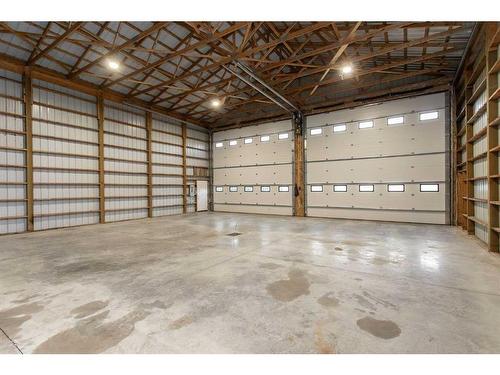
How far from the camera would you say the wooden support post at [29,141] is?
10.2m

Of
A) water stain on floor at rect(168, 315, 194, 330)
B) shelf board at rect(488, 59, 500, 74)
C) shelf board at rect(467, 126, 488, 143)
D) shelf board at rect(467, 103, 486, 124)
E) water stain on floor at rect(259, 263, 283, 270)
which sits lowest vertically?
water stain on floor at rect(259, 263, 283, 270)

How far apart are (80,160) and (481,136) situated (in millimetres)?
16049

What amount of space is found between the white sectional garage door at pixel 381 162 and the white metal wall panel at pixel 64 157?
1191 centimetres

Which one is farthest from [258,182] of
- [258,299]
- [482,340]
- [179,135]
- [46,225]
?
[482,340]

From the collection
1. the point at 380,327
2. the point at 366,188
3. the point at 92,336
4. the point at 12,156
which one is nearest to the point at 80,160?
the point at 12,156

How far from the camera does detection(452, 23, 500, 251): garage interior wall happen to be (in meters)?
6.07

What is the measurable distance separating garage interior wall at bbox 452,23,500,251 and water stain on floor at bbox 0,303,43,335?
9464 mm

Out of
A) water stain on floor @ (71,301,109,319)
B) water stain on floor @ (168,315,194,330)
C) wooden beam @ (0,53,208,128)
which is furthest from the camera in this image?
wooden beam @ (0,53,208,128)

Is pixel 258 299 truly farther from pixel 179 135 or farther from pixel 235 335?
pixel 179 135

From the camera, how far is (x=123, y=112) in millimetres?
14023

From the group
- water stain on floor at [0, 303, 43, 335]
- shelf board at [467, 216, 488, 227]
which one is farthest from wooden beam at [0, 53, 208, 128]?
shelf board at [467, 216, 488, 227]

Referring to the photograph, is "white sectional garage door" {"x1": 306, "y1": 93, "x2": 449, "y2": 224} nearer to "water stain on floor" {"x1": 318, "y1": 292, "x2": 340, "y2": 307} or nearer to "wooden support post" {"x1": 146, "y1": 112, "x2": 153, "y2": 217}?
"wooden support post" {"x1": 146, "y1": 112, "x2": 153, "y2": 217}

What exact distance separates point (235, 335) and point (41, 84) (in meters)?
13.7

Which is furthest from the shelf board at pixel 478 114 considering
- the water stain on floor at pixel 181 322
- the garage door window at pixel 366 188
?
the water stain on floor at pixel 181 322
